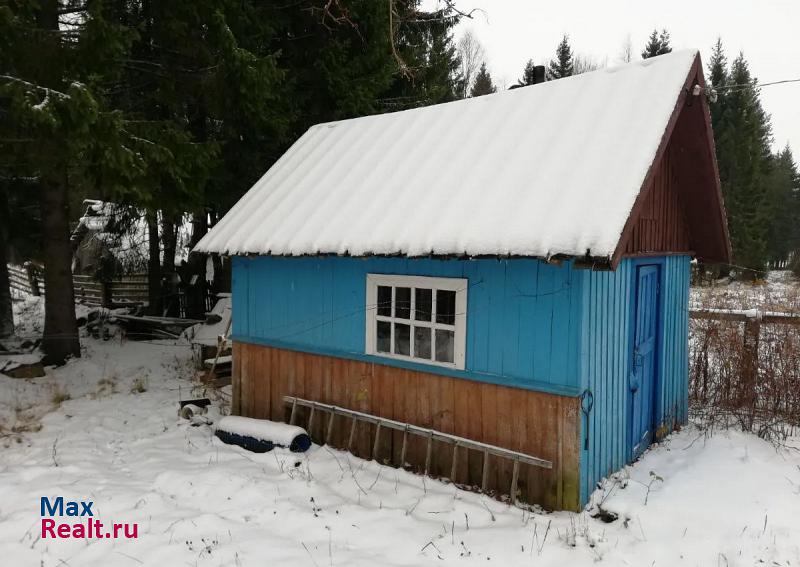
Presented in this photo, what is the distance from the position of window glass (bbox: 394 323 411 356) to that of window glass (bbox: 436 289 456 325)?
0.46 m

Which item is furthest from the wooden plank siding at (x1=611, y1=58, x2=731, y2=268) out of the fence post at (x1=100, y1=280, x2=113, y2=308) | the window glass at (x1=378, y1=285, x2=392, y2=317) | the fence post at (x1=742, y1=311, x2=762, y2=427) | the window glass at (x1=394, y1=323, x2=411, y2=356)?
the fence post at (x1=100, y1=280, x2=113, y2=308)

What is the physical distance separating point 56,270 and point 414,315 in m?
7.86

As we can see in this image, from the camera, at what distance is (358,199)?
21.6ft

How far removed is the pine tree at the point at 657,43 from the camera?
34938mm

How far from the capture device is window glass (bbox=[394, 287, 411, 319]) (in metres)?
5.96

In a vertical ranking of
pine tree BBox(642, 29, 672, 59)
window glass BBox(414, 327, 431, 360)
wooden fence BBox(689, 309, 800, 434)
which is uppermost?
pine tree BBox(642, 29, 672, 59)

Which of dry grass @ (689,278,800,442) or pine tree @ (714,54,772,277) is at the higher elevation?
pine tree @ (714,54,772,277)

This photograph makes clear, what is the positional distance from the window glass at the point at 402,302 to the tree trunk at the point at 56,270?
23.6 ft

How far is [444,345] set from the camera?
576 centimetres

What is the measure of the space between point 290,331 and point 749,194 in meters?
31.4

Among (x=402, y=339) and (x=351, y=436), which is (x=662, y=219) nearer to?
(x=402, y=339)

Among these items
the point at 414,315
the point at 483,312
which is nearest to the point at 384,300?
the point at 414,315

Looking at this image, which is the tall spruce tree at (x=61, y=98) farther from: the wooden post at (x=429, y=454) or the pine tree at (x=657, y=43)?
the pine tree at (x=657, y=43)

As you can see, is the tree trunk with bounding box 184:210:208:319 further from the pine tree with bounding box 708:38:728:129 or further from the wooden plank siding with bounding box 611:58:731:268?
the pine tree with bounding box 708:38:728:129
